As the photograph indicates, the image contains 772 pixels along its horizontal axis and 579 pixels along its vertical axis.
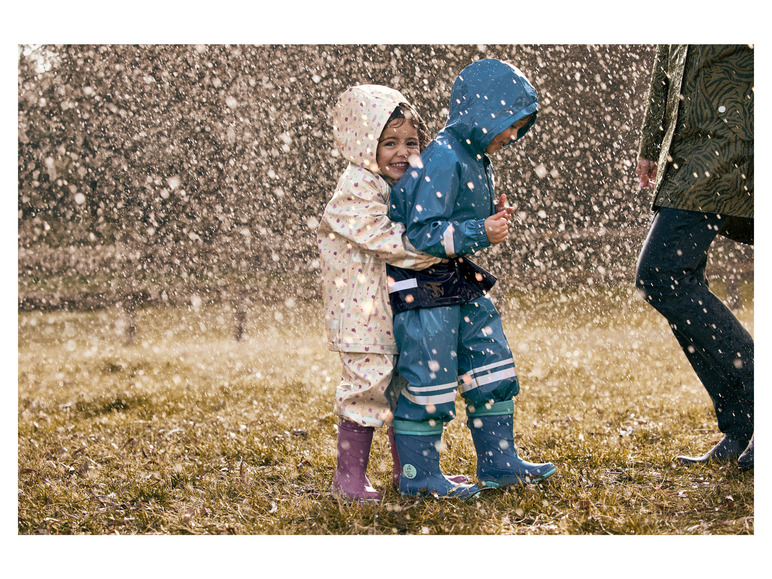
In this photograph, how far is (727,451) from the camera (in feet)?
9.50

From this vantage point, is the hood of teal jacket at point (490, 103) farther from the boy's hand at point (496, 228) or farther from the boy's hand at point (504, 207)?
the boy's hand at point (496, 228)

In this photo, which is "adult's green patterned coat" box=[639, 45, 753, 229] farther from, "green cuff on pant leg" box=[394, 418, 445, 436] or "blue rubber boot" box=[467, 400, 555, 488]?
"green cuff on pant leg" box=[394, 418, 445, 436]

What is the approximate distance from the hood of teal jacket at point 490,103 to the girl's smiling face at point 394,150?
0.61 feet

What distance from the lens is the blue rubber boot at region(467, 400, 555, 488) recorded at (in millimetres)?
2641

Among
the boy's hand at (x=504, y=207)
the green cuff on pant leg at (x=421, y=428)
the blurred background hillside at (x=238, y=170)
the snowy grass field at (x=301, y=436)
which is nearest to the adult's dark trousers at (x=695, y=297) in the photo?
the snowy grass field at (x=301, y=436)

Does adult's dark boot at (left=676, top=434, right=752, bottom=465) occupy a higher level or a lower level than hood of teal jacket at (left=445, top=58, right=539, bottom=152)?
lower

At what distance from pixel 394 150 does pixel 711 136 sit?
4.10 feet

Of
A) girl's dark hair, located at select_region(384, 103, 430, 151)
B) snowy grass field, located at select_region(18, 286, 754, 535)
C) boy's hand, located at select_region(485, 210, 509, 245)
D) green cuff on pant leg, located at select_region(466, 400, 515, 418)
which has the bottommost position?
snowy grass field, located at select_region(18, 286, 754, 535)

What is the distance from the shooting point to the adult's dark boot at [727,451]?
9.41ft

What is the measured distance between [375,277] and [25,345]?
6.25m

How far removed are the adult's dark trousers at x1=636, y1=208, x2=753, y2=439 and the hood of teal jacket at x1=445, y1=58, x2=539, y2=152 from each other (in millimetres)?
744

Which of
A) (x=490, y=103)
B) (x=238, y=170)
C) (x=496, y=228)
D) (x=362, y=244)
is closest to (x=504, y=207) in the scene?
(x=496, y=228)

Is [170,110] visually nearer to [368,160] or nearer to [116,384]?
[116,384]

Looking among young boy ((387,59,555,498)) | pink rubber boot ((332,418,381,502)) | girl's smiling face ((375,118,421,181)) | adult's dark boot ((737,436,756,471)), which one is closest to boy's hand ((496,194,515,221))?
young boy ((387,59,555,498))
